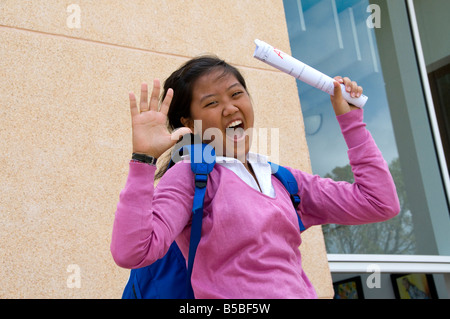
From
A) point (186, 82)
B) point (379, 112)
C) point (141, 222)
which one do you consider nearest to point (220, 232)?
point (141, 222)

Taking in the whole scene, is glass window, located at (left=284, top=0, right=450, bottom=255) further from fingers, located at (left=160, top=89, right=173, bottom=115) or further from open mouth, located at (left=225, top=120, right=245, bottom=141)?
fingers, located at (left=160, top=89, right=173, bottom=115)

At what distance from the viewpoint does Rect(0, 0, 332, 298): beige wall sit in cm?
202

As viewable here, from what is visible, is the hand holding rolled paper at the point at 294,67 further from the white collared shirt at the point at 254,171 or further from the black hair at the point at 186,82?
the white collared shirt at the point at 254,171

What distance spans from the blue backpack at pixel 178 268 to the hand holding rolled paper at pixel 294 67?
332 millimetres

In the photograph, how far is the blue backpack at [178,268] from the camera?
1.16 meters

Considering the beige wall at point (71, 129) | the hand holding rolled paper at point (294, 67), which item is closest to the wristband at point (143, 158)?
the hand holding rolled paper at point (294, 67)

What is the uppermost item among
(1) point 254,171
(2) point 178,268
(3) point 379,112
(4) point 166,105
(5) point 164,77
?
(3) point 379,112

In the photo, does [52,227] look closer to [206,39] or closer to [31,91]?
[31,91]

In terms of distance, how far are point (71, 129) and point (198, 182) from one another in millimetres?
1204

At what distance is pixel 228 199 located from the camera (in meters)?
1.20

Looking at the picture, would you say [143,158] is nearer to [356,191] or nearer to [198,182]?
[198,182]

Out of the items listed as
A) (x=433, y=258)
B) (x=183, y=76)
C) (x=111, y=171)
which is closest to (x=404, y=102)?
(x=433, y=258)

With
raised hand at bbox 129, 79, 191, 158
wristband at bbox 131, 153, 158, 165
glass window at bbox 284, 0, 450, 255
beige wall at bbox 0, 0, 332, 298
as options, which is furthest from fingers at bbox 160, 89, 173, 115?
glass window at bbox 284, 0, 450, 255

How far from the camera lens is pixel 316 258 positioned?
2.69m
